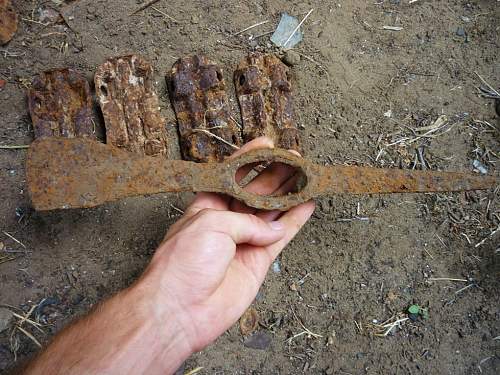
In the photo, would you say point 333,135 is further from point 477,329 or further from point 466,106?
point 477,329

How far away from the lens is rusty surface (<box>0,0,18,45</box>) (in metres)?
2.94

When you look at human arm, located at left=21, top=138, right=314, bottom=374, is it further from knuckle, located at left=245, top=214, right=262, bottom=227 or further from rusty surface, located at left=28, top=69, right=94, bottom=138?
rusty surface, located at left=28, top=69, right=94, bottom=138

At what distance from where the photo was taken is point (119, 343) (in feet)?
6.63

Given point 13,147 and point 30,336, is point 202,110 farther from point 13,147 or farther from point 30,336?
point 30,336

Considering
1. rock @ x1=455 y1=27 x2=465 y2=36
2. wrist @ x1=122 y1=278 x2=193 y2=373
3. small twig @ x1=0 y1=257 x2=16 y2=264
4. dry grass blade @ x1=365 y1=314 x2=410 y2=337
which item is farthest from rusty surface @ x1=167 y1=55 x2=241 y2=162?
rock @ x1=455 y1=27 x2=465 y2=36

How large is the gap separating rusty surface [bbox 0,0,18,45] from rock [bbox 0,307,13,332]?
59.3 inches

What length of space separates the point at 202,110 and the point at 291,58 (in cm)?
63

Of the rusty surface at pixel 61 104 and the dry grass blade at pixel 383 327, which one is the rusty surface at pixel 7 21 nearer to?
the rusty surface at pixel 61 104

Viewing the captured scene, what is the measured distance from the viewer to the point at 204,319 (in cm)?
221

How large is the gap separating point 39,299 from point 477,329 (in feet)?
7.87

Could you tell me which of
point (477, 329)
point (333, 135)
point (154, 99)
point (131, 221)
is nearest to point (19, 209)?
point (131, 221)

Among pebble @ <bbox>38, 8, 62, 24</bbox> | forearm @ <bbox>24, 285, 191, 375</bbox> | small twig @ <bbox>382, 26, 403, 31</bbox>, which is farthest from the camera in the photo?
small twig @ <bbox>382, 26, 403, 31</bbox>

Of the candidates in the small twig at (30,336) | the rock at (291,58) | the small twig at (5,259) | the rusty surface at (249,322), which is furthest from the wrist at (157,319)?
the rock at (291,58)

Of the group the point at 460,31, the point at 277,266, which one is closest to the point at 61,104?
the point at 277,266
